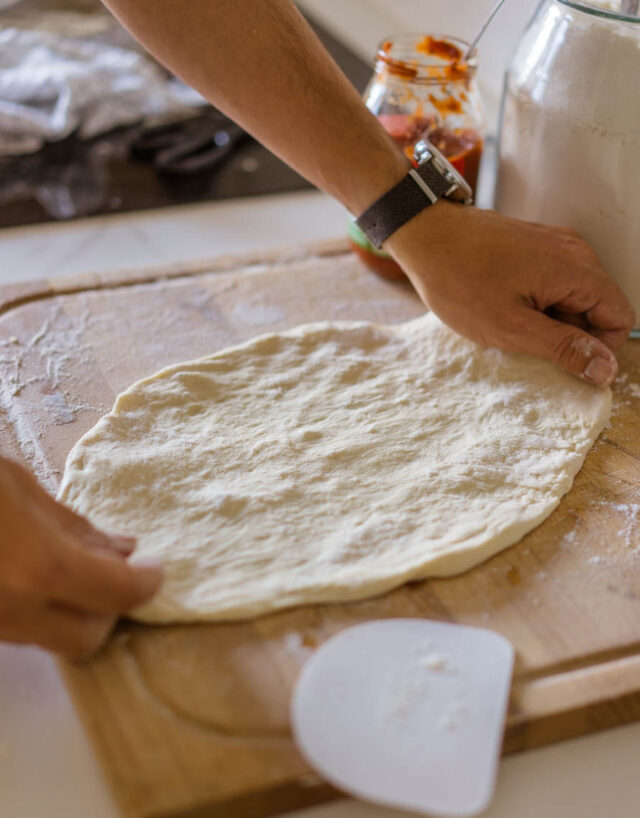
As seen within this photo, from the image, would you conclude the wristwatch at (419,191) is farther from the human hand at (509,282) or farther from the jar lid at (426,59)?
the jar lid at (426,59)

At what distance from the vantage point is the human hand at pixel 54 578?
2.26 feet

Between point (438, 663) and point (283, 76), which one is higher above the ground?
point (283, 76)

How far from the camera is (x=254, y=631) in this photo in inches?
32.2

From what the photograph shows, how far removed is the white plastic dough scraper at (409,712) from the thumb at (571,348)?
A: 1.38ft

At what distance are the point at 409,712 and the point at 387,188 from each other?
0.68 metres

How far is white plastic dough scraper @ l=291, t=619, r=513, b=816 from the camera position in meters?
0.69

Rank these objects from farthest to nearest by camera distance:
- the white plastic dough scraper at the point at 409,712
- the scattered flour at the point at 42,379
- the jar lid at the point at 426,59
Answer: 1. the jar lid at the point at 426,59
2. the scattered flour at the point at 42,379
3. the white plastic dough scraper at the point at 409,712

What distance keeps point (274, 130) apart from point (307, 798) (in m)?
0.83

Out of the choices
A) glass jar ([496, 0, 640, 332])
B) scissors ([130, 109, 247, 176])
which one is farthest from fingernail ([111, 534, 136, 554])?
scissors ([130, 109, 247, 176])

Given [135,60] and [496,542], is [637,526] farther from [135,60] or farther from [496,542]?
[135,60]

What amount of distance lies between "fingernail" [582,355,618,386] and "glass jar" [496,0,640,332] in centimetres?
→ 19

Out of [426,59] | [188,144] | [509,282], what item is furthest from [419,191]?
[188,144]

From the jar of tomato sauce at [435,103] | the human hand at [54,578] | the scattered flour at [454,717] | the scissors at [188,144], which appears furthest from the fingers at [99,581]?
the scissors at [188,144]

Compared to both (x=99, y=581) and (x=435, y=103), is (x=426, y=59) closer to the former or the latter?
(x=435, y=103)
